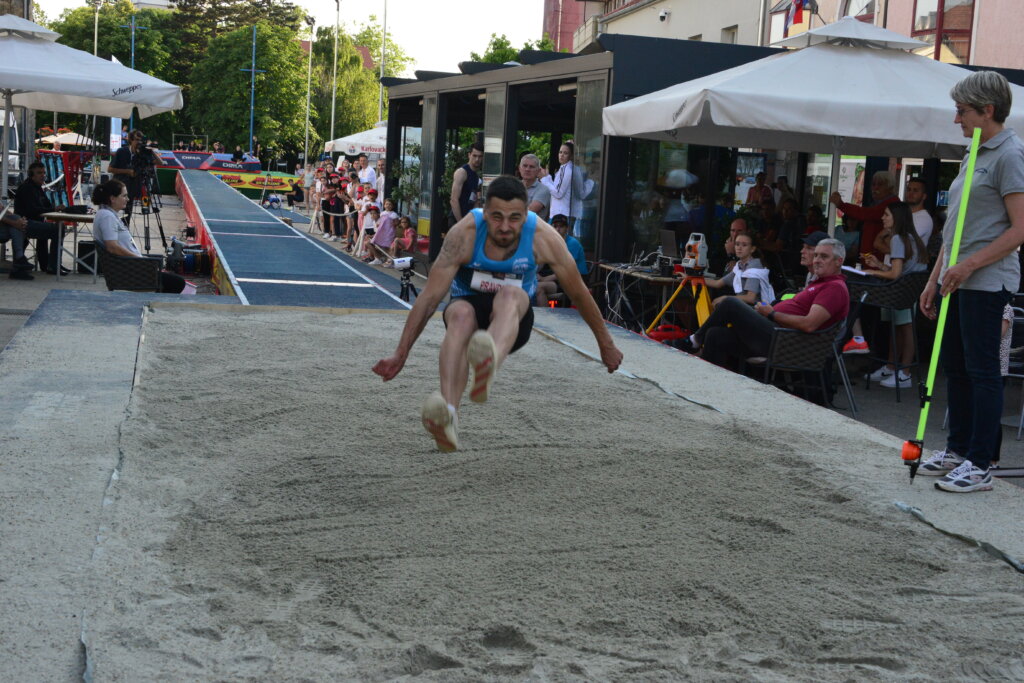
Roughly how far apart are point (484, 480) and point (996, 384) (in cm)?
243

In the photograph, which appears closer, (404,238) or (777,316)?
(777,316)

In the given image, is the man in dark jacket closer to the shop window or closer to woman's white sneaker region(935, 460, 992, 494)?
the shop window

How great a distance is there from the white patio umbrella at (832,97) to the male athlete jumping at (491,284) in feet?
13.2

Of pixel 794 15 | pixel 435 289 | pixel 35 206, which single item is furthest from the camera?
pixel 794 15

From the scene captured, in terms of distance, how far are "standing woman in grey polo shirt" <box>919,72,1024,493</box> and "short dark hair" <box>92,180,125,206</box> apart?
29.9 feet

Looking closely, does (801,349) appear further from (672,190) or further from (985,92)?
(672,190)

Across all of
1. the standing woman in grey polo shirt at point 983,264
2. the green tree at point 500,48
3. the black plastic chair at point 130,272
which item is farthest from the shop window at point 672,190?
the green tree at point 500,48

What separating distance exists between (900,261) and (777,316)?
6.01 ft

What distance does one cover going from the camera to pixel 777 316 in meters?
8.61

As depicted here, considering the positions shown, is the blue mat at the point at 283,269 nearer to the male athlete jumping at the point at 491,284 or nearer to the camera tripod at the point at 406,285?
the camera tripod at the point at 406,285

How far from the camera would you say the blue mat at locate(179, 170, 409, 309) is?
1166 cm

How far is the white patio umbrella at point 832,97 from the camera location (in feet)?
29.8

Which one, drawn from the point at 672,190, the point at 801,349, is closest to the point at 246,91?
the point at 672,190

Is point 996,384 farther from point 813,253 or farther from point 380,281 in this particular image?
point 380,281
